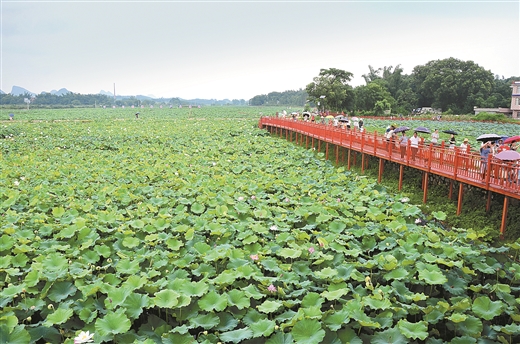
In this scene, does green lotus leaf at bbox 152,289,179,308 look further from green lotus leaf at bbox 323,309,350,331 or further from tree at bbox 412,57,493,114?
tree at bbox 412,57,493,114

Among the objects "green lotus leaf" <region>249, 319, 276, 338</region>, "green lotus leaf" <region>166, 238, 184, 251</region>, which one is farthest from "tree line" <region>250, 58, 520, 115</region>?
"green lotus leaf" <region>249, 319, 276, 338</region>

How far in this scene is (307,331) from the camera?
442 centimetres

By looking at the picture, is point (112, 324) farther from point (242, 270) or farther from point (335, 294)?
point (335, 294)

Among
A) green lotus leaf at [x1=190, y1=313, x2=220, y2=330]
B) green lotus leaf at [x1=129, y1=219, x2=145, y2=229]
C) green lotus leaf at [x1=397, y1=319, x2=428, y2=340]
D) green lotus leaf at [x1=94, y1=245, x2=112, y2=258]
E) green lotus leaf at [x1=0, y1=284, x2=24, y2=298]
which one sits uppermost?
green lotus leaf at [x1=129, y1=219, x2=145, y2=229]

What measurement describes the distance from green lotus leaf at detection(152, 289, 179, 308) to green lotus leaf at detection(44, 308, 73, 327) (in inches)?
34.9

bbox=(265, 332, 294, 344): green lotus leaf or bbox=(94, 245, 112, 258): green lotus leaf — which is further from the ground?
bbox=(94, 245, 112, 258): green lotus leaf

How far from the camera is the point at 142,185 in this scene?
11523mm

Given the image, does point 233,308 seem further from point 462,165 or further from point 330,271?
point 462,165

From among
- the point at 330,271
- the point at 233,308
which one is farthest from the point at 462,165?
the point at 233,308

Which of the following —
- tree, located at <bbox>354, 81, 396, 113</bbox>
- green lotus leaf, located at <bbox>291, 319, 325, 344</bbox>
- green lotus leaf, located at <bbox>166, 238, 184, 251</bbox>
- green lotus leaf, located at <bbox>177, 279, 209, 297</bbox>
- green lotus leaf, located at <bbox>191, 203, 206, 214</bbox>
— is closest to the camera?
green lotus leaf, located at <bbox>291, 319, 325, 344</bbox>

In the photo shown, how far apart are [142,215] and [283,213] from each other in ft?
9.04

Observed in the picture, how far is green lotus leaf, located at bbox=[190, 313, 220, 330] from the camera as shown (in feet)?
15.3

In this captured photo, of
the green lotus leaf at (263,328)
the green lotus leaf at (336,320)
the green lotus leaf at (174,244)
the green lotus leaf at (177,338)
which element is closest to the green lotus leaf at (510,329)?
the green lotus leaf at (336,320)

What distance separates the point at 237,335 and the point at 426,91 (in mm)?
53694
